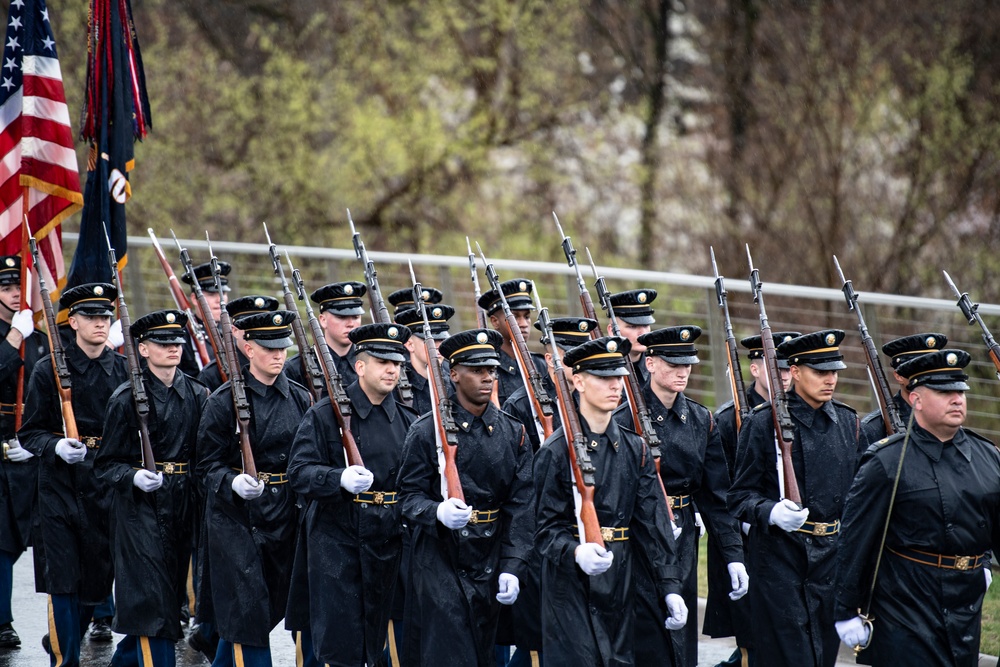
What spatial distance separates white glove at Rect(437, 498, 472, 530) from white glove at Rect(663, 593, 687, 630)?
110cm

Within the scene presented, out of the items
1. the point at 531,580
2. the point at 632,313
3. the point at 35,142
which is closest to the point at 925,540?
the point at 531,580

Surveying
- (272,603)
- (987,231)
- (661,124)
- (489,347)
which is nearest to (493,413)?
(489,347)

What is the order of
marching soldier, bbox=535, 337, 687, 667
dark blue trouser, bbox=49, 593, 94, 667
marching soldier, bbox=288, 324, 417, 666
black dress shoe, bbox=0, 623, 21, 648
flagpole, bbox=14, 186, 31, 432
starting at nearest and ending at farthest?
marching soldier, bbox=535, 337, 687, 667, marching soldier, bbox=288, 324, 417, 666, dark blue trouser, bbox=49, 593, 94, 667, black dress shoe, bbox=0, 623, 21, 648, flagpole, bbox=14, 186, 31, 432

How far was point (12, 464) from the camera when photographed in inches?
399

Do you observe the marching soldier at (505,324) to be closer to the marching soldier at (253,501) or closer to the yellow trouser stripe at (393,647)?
the marching soldier at (253,501)

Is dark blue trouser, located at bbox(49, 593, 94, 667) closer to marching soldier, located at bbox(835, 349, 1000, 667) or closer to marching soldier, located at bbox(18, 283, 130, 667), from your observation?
marching soldier, located at bbox(18, 283, 130, 667)

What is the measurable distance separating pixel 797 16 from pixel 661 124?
12.9 feet

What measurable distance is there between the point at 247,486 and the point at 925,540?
3.70 metres

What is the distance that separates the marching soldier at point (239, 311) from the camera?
31.7 feet

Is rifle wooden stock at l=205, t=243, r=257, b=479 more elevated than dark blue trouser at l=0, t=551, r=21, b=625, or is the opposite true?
rifle wooden stock at l=205, t=243, r=257, b=479

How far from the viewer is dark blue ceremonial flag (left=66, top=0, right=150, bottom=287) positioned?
36.8ft

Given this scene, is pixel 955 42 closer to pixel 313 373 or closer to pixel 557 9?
pixel 557 9

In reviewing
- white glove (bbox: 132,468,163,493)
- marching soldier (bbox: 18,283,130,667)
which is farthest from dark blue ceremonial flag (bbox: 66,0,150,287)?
white glove (bbox: 132,468,163,493)

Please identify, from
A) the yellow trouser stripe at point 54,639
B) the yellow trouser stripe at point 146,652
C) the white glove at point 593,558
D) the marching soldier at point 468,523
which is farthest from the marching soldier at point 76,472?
the white glove at point 593,558
